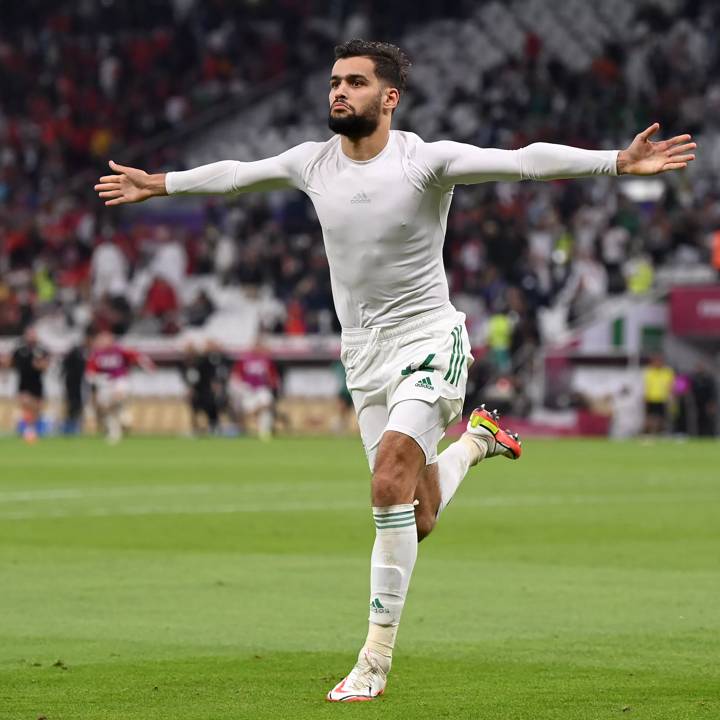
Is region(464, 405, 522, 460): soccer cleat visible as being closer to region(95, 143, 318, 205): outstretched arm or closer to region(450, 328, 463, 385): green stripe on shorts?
region(450, 328, 463, 385): green stripe on shorts

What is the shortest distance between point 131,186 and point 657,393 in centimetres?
2920

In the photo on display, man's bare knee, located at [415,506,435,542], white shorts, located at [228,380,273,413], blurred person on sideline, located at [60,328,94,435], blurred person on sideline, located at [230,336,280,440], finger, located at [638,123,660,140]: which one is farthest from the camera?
blurred person on sideline, located at [60,328,94,435]

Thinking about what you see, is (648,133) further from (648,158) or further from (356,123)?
(356,123)

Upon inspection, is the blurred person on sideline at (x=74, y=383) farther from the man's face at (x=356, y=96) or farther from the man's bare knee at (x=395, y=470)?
the man's bare knee at (x=395, y=470)

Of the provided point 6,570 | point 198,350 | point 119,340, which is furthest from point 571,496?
point 119,340

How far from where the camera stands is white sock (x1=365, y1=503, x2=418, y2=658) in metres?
7.42

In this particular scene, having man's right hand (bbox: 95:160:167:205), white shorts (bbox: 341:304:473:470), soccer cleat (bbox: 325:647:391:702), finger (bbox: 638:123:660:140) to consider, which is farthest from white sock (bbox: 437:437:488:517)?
finger (bbox: 638:123:660:140)

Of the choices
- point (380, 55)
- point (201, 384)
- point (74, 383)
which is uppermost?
point (380, 55)

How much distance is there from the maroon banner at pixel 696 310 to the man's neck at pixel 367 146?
29665mm

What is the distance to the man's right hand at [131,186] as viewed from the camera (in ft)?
27.2

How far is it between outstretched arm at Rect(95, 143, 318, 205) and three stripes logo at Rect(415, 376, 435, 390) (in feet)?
3.51

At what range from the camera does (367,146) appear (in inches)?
313

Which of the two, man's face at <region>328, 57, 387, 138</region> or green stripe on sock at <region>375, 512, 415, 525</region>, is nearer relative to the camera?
green stripe on sock at <region>375, 512, 415, 525</region>

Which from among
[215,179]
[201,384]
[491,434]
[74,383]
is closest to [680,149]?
[215,179]
